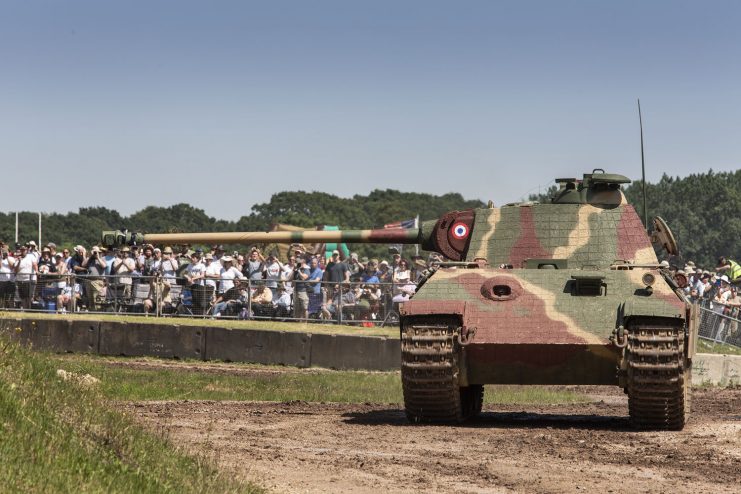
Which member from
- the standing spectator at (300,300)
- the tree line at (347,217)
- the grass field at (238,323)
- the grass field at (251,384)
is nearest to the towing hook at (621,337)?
the grass field at (251,384)

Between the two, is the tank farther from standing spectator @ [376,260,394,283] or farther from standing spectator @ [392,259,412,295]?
standing spectator @ [376,260,394,283]

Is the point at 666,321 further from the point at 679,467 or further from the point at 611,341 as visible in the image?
the point at 679,467

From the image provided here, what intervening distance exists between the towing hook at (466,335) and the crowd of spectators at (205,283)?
542 inches

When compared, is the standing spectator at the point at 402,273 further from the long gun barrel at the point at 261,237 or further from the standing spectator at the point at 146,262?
the long gun barrel at the point at 261,237

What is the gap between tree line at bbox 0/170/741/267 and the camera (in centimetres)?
8956

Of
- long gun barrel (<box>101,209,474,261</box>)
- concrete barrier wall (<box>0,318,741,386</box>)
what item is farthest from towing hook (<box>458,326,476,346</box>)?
concrete barrier wall (<box>0,318,741,386</box>)

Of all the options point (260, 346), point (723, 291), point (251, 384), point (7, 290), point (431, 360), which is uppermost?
point (723, 291)

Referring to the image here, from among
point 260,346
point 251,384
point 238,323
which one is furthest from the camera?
point 238,323

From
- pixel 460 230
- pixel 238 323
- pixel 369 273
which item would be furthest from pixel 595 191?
pixel 369 273

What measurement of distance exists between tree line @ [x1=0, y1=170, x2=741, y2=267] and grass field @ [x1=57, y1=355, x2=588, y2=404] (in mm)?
50899

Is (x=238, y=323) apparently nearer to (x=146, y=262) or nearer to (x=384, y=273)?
(x=146, y=262)

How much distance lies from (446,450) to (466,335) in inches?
86.7

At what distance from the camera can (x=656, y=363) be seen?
48.5 ft

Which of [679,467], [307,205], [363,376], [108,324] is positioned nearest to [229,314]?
[108,324]
